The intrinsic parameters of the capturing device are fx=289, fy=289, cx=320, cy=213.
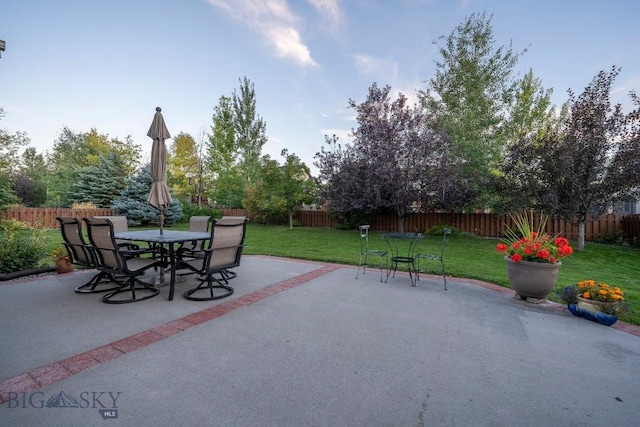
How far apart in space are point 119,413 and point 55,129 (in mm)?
40608

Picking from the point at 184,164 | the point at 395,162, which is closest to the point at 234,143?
the point at 184,164

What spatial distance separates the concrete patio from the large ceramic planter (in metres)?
0.21

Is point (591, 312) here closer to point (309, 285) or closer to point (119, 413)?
point (309, 285)

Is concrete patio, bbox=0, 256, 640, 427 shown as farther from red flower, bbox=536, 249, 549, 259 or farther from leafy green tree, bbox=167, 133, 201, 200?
leafy green tree, bbox=167, 133, 201, 200

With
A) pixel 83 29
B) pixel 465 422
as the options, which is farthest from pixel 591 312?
pixel 83 29

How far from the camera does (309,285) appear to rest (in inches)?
190

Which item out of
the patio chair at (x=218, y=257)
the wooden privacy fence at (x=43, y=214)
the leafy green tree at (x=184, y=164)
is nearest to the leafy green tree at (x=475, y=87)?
the patio chair at (x=218, y=257)

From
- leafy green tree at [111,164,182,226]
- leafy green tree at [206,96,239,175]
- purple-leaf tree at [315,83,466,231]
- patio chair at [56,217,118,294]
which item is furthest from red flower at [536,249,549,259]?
leafy green tree at [206,96,239,175]

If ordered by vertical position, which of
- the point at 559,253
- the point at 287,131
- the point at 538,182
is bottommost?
the point at 559,253

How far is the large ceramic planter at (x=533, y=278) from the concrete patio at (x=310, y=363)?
8.4 inches

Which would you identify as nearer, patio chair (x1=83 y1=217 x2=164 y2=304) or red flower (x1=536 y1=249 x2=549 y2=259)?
patio chair (x1=83 y1=217 x2=164 y2=304)

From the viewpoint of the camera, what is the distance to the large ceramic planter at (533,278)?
387cm

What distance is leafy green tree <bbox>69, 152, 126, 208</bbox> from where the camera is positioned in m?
18.5

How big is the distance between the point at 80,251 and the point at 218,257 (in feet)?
7.40
